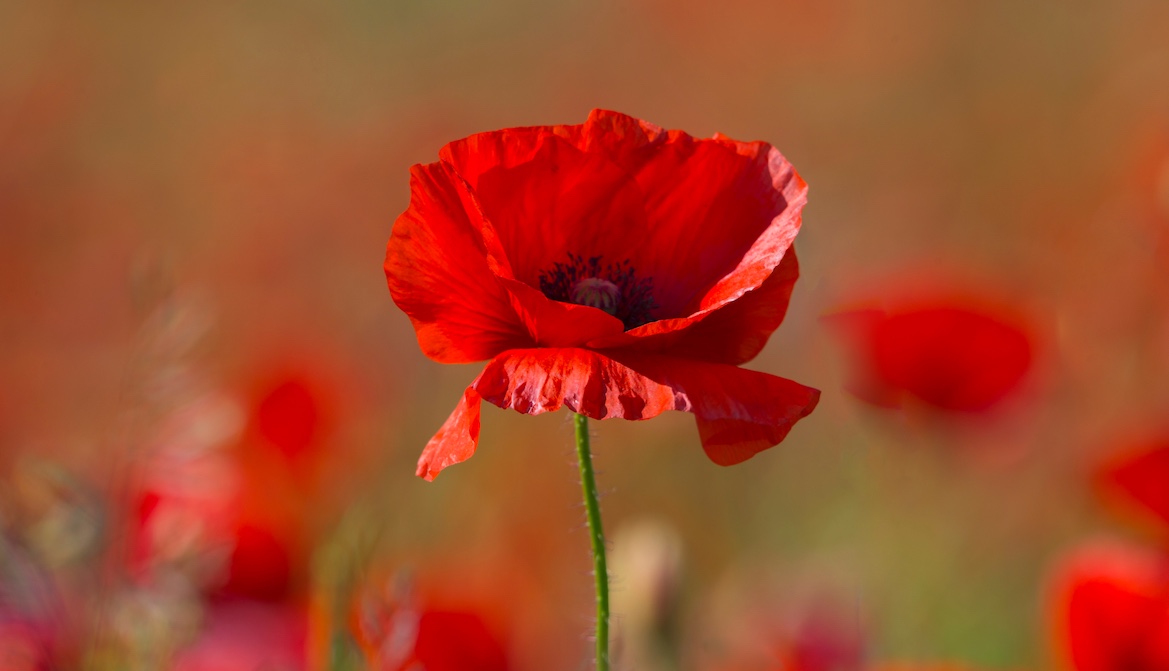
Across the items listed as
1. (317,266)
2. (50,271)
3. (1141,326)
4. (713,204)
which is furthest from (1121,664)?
(50,271)

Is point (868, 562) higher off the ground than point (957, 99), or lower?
lower

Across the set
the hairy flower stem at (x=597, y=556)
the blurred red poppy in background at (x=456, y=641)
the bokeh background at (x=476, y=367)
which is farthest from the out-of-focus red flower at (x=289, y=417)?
the hairy flower stem at (x=597, y=556)

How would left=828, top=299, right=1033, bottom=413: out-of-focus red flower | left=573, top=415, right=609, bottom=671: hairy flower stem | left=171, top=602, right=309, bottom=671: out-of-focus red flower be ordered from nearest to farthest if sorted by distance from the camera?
1. left=573, top=415, right=609, bottom=671: hairy flower stem
2. left=171, top=602, right=309, bottom=671: out-of-focus red flower
3. left=828, top=299, right=1033, bottom=413: out-of-focus red flower

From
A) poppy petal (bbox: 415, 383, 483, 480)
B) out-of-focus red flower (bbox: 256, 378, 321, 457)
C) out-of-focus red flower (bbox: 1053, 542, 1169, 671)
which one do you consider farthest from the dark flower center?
out-of-focus red flower (bbox: 256, 378, 321, 457)

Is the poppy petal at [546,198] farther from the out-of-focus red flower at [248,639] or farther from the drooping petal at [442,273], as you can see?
the out-of-focus red flower at [248,639]

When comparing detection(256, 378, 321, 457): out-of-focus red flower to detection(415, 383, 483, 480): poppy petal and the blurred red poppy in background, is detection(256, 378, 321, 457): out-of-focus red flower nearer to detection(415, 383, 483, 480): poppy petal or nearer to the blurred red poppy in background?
the blurred red poppy in background

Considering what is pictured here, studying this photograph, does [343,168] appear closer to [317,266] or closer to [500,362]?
[317,266]

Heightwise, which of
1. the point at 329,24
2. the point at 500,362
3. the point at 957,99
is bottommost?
the point at 500,362
